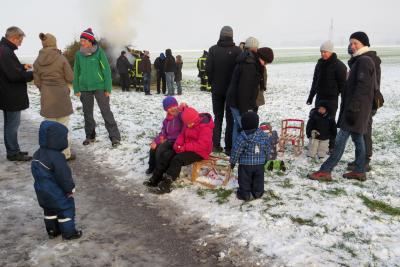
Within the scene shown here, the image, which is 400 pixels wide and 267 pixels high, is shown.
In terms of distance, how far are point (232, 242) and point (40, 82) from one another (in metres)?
4.51

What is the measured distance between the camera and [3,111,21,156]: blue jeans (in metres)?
6.71

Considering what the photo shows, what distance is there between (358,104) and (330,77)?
5.35 feet

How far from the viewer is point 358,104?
18.0ft

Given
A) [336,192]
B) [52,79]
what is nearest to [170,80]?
[52,79]

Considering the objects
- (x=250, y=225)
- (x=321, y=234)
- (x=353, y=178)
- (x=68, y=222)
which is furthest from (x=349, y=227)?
(x=68, y=222)

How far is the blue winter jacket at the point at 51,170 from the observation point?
4109 mm

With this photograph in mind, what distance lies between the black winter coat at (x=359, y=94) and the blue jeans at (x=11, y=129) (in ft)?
18.5

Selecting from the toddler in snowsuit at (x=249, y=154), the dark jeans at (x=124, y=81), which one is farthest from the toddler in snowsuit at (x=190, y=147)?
the dark jeans at (x=124, y=81)

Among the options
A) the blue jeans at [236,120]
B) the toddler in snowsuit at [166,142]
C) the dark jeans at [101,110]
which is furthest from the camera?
the dark jeans at [101,110]

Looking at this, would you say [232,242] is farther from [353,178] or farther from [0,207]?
[0,207]

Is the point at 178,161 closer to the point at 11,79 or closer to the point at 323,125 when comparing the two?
the point at 323,125

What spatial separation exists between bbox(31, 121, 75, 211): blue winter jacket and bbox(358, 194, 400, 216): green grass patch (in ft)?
12.8

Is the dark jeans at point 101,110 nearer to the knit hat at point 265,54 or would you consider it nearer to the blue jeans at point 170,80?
the knit hat at point 265,54

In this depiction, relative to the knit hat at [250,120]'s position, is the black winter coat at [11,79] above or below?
above
